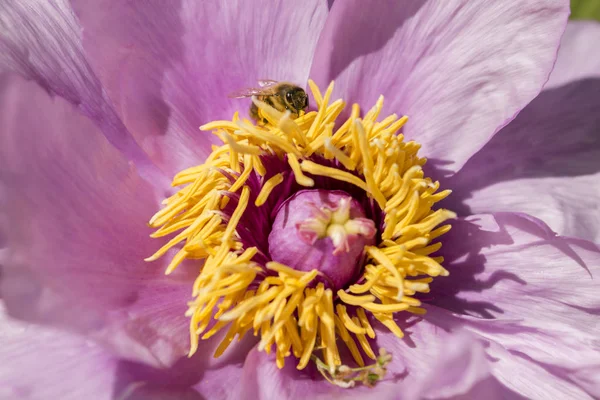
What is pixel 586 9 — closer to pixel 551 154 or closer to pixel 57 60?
pixel 551 154

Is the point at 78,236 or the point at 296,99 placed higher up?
the point at 296,99

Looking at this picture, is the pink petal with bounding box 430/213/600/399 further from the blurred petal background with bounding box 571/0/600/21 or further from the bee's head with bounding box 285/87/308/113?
the blurred petal background with bounding box 571/0/600/21

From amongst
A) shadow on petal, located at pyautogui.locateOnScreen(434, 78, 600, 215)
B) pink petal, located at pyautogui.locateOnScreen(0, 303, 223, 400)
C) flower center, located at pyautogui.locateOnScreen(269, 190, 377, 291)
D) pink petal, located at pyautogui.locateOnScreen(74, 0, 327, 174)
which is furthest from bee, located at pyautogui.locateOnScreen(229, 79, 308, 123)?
pink petal, located at pyautogui.locateOnScreen(0, 303, 223, 400)

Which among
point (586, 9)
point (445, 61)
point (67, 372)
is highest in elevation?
point (586, 9)

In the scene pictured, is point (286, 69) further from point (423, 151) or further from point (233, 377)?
point (233, 377)

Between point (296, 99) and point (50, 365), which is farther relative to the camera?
point (296, 99)

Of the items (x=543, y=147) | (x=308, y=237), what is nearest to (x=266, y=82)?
(x=308, y=237)

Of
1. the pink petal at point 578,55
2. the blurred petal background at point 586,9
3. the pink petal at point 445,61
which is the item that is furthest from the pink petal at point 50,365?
the blurred petal background at point 586,9
